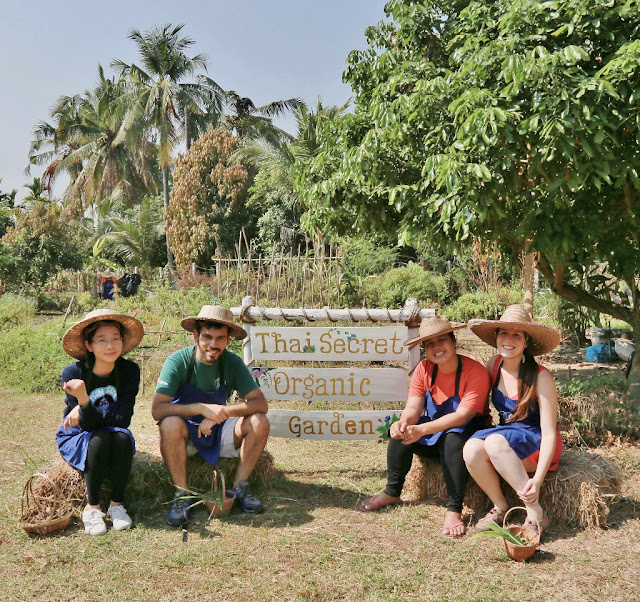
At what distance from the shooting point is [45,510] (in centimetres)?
366

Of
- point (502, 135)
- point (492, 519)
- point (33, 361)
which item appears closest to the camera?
point (492, 519)

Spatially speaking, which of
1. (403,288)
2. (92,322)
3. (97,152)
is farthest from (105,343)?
(97,152)

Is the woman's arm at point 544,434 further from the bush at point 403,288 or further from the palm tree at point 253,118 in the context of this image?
the palm tree at point 253,118

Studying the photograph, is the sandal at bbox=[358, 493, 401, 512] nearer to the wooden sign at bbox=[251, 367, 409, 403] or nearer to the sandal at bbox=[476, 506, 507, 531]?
the sandal at bbox=[476, 506, 507, 531]

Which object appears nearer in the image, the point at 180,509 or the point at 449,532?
the point at 449,532

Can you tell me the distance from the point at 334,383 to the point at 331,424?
320 millimetres

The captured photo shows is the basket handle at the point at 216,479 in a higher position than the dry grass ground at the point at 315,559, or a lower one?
higher

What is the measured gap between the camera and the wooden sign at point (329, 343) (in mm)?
4938

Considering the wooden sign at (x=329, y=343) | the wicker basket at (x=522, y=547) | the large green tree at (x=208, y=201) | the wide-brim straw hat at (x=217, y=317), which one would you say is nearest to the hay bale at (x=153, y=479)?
the wide-brim straw hat at (x=217, y=317)

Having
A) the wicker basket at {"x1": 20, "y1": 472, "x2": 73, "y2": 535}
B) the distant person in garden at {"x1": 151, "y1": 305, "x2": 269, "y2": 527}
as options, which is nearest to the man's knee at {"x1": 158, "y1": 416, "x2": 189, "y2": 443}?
the distant person in garden at {"x1": 151, "y1": 305, "x2": 269, "y2": 527}

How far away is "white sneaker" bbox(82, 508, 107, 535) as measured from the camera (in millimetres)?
3537

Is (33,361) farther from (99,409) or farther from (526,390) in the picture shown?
(526,390)

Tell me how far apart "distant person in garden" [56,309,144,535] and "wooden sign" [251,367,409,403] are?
54.0 inches

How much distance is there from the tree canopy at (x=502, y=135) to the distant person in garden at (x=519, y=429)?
40.3 inches
